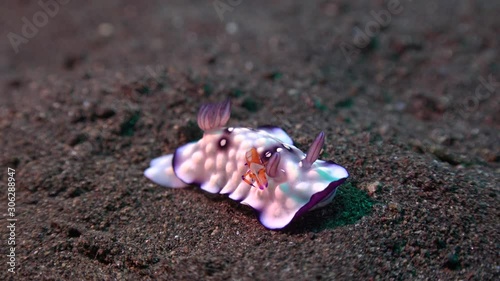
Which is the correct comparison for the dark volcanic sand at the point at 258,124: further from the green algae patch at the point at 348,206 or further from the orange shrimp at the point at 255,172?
the orange shrimp at the point at 255,172

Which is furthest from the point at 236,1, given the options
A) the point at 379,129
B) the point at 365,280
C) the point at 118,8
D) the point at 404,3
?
the point at 365,280

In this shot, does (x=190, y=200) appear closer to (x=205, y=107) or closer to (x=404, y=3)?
(x=205, y=107)

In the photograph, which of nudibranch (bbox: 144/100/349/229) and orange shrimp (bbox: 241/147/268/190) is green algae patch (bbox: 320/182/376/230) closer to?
nudibranch (bbox: 144/100/349/229)

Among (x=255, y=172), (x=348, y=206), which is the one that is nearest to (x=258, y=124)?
(x=255, y=172)

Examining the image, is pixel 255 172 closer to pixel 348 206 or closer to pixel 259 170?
pixel 259 170

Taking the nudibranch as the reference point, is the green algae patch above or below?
below

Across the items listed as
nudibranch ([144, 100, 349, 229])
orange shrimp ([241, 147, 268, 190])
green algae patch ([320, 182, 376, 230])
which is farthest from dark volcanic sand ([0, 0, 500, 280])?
orange shrimp ([241, 147, 268, 190])
